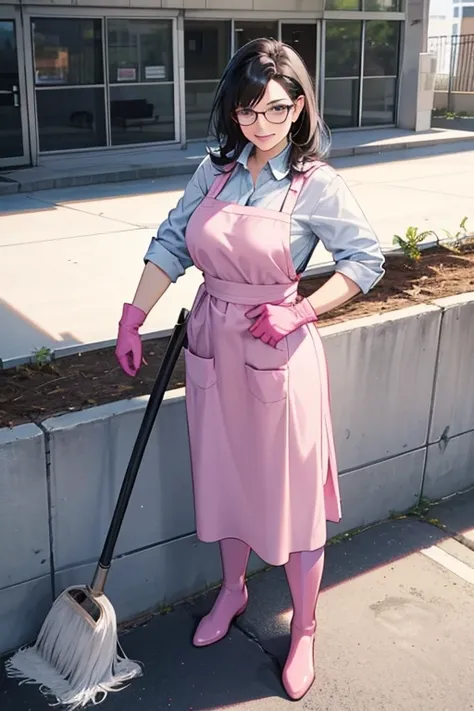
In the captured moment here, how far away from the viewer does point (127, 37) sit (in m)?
13.2

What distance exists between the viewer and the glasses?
2.40 metres

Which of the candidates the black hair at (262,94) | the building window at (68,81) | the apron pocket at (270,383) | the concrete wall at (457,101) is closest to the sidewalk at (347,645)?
the apron pocket at (270,383)

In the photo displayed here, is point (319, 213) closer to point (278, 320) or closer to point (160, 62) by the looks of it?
point (278, 320)

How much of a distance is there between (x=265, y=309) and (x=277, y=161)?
1.45 ft

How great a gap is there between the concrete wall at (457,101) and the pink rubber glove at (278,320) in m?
19.3

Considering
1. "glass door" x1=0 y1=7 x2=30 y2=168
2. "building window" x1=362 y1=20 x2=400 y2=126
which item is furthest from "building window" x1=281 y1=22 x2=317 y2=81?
"glass door" x1=0 y1=7 x2=30 y2=168

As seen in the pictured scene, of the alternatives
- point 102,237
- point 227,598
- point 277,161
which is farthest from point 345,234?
point 102,237

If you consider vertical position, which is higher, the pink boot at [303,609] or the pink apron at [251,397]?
the pink apron at [251,397]

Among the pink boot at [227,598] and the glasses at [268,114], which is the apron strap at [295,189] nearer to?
the glasses at [268,114]

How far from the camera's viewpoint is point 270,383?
8.26ft

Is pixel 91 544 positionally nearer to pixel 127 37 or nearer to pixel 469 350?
pixel 469 350

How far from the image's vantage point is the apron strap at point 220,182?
8.34 feet

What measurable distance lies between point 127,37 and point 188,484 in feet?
37.7

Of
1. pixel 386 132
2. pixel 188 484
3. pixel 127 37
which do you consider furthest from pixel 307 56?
pixel 188 484
